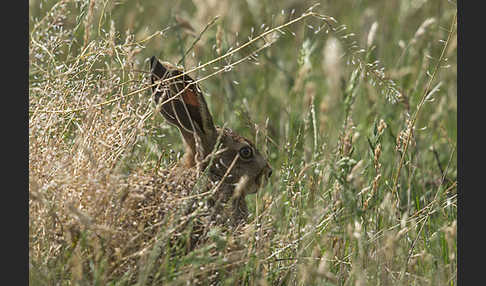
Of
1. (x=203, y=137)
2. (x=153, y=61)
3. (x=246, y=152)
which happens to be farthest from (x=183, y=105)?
(x=246, y=152)

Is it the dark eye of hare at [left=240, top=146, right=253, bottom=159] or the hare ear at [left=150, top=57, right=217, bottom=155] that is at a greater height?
the hare ear at [left=150, top=57, right=217, bottom=155]

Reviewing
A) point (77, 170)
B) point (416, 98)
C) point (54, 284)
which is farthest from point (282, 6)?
point (54, 284)

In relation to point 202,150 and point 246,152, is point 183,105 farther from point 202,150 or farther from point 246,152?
point 246,152

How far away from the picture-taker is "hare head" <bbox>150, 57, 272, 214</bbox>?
13.4ft

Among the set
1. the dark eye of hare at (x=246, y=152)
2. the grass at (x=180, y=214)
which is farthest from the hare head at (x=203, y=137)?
the grass at (x=180, y=214)

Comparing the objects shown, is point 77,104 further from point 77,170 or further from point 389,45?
point 389,45

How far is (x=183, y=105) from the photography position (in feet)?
14.3

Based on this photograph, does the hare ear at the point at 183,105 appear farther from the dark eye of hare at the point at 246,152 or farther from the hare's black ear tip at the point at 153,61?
the dark eye of hare at the point at 246,152

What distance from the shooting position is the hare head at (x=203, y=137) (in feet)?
13.4

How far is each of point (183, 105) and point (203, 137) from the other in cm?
32

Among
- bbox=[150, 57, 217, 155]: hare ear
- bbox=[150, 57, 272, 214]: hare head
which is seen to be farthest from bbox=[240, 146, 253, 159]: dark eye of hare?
bbox=[150, 57, 217, 155]: hare ear

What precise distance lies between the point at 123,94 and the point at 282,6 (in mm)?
3415

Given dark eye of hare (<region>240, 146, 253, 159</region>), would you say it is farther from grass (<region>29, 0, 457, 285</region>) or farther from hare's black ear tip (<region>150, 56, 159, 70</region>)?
hare's black ear tip (<region>150, 56, 159, 70</region>)

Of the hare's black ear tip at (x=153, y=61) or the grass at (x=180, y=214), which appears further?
the hare's black ear tip at (x=153, y=61)
